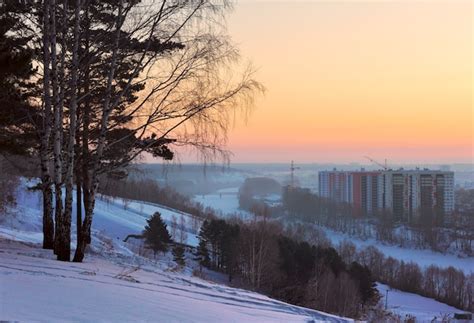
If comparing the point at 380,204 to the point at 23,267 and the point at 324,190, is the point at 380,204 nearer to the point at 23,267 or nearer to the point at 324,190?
the point at 324,190

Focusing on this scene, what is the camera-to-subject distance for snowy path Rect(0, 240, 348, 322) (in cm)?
509

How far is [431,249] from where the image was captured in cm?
8844

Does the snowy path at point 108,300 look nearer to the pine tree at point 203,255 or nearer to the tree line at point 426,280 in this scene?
the pine tree at point 203,255

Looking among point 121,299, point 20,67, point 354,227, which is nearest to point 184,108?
point 20,67

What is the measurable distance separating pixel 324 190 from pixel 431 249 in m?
39.5

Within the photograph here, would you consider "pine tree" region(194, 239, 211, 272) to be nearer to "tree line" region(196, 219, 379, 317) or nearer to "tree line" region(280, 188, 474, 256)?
"tree line" region(196, 219, 379, 317)

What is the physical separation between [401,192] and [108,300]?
327ft

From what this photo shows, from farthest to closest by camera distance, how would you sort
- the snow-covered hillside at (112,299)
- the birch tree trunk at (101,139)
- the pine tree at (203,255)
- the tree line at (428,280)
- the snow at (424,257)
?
the snow at (424,257)
the tree line at (428,280)
the pine tree at (203,255)
the birch tree trunk at (101,139)
the snow-covered hillside at (112,299)

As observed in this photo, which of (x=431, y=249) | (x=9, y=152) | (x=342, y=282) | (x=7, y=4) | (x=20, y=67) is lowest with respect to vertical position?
(x=431, y=249)

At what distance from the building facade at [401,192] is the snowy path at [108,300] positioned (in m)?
92.0

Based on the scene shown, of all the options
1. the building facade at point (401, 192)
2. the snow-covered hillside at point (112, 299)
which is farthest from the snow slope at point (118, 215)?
the building facade at point (401, 192)

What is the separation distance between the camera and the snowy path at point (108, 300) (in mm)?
5094

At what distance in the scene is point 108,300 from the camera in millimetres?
5992

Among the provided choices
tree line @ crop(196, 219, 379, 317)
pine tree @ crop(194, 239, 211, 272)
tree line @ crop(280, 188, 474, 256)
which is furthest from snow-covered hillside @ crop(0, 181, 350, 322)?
tree line @ crop(280, 188, 474, 256)
